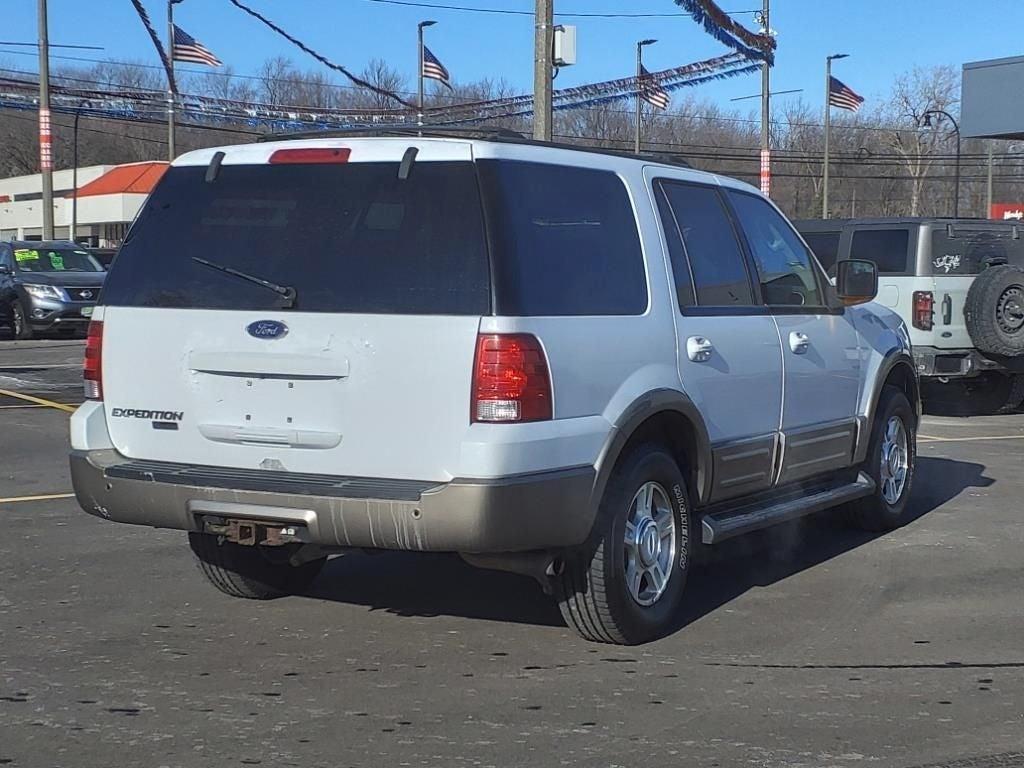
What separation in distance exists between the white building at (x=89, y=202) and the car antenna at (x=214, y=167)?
6443 centimetres

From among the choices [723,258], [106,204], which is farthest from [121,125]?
[723,258]

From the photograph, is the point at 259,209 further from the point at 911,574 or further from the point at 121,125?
the point at 121,125

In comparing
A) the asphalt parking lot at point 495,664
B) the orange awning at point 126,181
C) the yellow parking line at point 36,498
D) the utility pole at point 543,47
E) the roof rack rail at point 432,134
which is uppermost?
the orange awning at point 126,181

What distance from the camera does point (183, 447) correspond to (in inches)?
205

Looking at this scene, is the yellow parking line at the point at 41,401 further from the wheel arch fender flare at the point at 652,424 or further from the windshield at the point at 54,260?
the wheel arch fender flare at the point at 652,424

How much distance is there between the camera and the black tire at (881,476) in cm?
765

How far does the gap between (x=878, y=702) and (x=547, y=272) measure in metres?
1.93

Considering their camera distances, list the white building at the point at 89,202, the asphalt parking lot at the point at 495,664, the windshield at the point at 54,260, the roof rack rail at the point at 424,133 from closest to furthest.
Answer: the asphalt parking lot at the point at 495,664
the roof rack rail at the point at 424,133
the windshield at the point at 54,260
the white building at the point at 89,202

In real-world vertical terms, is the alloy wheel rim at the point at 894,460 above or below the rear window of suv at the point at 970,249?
below

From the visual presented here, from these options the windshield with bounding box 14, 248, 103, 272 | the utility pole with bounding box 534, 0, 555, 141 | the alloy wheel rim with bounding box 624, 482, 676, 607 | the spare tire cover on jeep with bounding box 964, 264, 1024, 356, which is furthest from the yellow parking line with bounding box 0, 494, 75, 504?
the windshield with bounding box 14, 248, 103, 272

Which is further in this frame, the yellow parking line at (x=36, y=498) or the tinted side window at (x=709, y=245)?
the yellow parking line at (x=36, y=498)

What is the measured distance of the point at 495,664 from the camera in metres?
5.20

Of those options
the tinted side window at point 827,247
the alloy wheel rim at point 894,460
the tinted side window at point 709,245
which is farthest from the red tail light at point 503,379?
the tinted side window at point 827,247

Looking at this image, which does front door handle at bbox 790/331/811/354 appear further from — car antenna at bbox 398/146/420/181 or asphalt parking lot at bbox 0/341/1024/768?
car antenna at bbox 398/146/420/181
